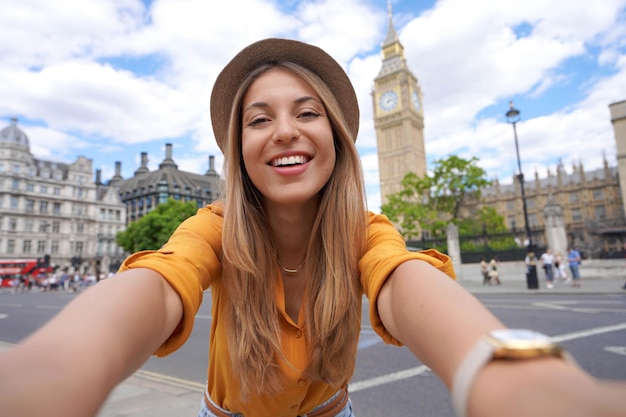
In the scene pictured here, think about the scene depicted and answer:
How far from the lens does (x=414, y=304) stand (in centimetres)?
88

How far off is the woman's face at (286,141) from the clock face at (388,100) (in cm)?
7138

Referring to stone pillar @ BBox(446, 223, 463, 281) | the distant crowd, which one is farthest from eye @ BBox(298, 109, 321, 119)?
the distant crowd

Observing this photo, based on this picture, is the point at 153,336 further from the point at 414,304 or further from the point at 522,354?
the point at 522,354

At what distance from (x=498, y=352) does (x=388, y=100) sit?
73.3 m

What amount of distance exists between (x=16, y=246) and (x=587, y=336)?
6013 cm

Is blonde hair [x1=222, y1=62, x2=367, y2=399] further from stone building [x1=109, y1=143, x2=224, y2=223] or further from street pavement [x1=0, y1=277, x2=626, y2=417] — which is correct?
stone building [x1=109, y1=143, x2=224, y2=223]

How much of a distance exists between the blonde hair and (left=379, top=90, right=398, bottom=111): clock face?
7138 centimetres

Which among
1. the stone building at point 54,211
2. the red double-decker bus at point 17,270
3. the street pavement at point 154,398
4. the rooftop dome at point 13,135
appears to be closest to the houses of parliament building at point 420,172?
the stone building at point 54,211

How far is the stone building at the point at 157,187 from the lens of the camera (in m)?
65.4

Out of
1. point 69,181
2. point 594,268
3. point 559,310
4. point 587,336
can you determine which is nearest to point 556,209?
point 594,268

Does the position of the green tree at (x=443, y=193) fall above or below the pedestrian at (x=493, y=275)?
above

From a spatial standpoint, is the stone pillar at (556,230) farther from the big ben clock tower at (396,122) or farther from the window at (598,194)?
the window at (598,194)

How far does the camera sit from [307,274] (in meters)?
1.50

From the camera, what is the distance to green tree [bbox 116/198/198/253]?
3947 centimetres
